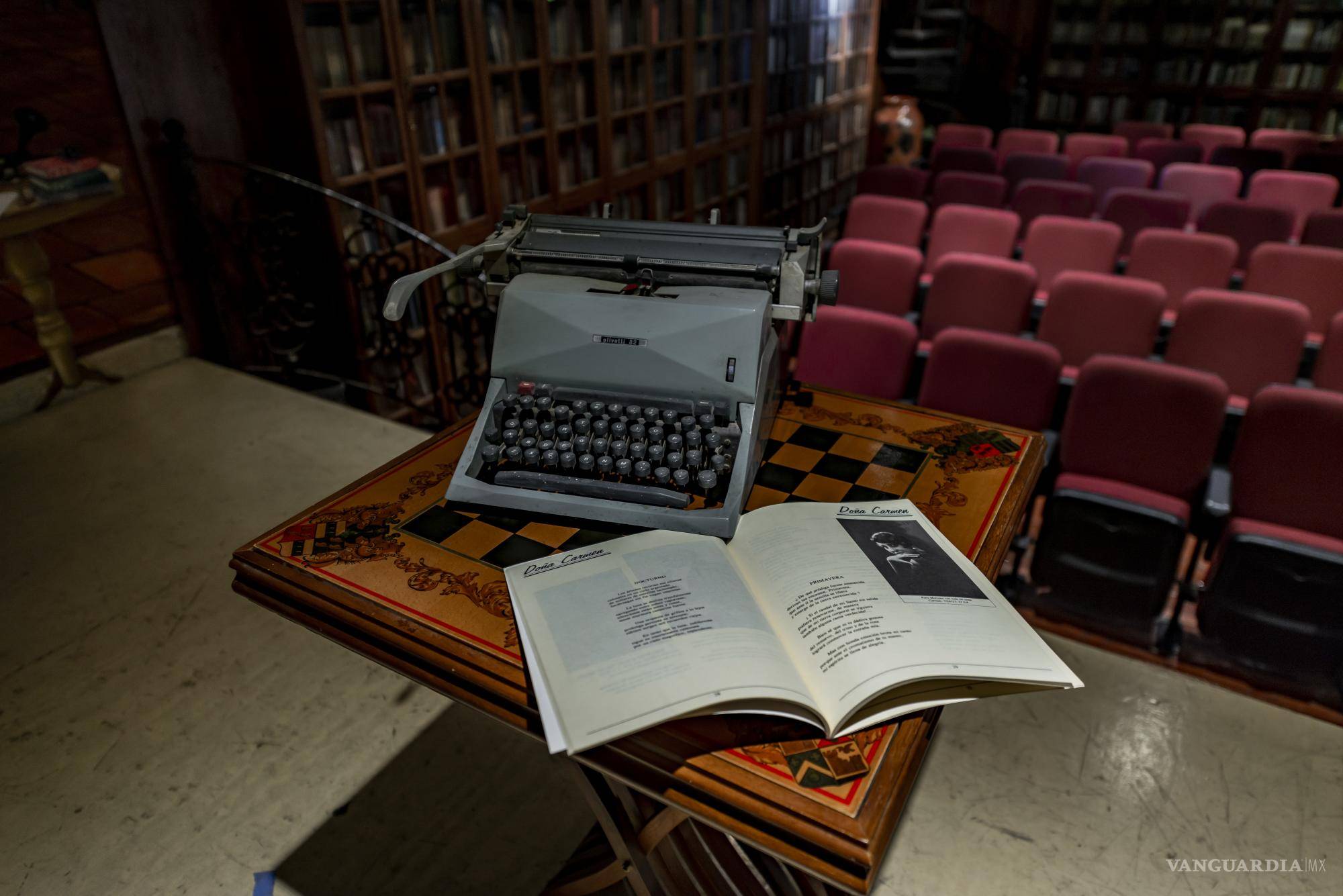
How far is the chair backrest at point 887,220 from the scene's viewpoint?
13.7 feet

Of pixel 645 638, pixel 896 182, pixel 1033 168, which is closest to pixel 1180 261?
pixel 896 182

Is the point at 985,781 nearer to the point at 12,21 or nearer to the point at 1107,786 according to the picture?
the point at 1107,786

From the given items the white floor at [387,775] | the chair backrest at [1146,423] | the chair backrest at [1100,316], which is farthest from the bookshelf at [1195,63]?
the white floor at [387,775]

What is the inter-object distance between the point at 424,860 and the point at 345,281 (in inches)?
99.7

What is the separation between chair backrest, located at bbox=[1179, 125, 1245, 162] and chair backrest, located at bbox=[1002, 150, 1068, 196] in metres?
1.39

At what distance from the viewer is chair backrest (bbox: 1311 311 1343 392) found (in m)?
2.92

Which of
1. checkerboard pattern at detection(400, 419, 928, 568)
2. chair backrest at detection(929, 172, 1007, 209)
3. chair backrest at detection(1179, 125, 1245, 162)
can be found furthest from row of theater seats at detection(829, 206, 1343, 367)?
chair backrest at detection(1179, 125, 1245, 162)

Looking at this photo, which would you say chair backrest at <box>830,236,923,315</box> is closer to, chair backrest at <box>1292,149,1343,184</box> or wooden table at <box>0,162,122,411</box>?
wooden table at <box>0,162,122,411</box>

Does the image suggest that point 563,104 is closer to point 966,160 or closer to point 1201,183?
point 966,160

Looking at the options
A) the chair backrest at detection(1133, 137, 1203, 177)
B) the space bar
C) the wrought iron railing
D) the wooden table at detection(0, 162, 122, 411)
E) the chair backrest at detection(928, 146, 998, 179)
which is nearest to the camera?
the space bar

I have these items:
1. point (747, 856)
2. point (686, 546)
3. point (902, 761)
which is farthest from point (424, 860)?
point (902, 761)

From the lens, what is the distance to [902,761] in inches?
37.2

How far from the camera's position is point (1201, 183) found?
5016 mm

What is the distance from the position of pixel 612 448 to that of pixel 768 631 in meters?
0.45
